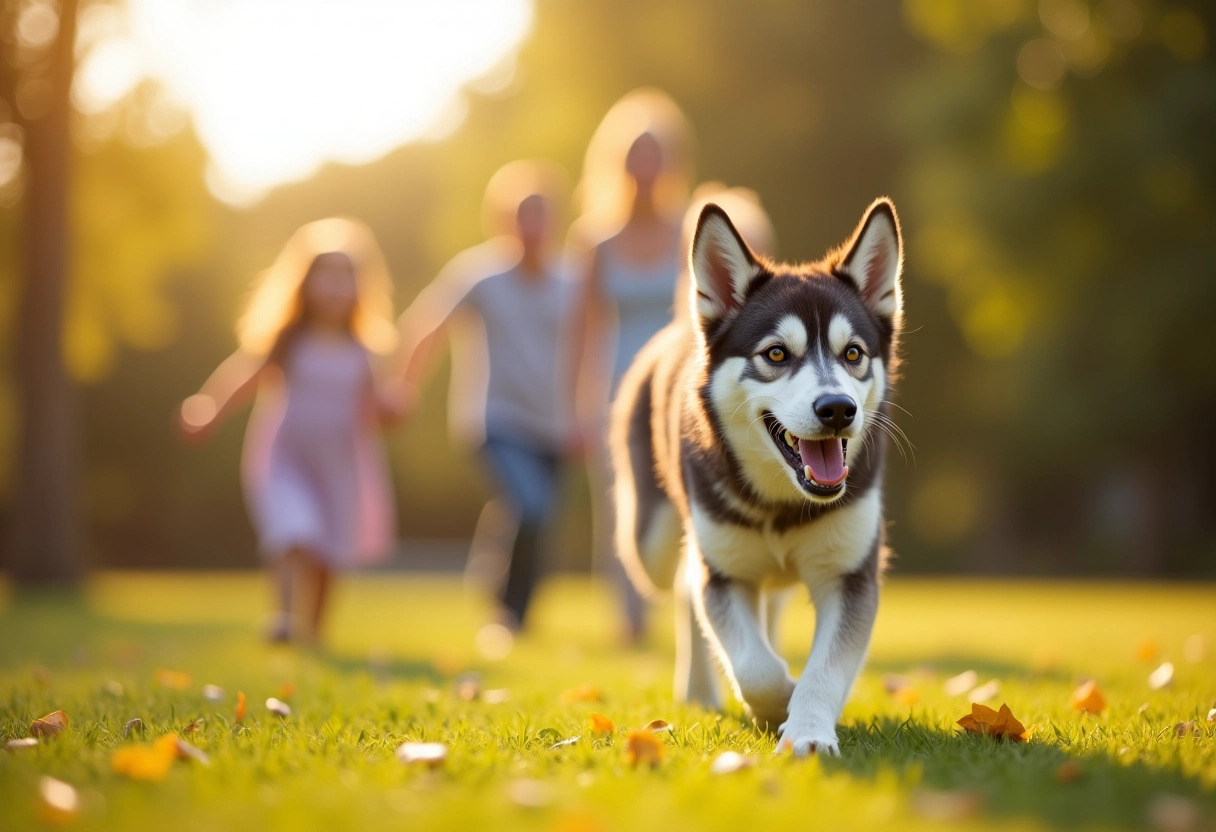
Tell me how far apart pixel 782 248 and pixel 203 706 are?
20.5 metres

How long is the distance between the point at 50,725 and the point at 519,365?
543 cm

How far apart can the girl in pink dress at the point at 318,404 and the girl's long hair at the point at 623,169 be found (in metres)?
1.90

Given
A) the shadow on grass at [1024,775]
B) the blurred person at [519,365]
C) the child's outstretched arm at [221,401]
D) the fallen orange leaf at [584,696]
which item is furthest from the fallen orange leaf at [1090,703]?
the child's outstretched arm at [221,401]

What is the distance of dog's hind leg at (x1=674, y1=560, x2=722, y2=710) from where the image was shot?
483 cm

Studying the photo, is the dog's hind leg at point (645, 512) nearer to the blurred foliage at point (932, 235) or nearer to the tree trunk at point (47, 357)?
the blurred foliage at point (932, 235)

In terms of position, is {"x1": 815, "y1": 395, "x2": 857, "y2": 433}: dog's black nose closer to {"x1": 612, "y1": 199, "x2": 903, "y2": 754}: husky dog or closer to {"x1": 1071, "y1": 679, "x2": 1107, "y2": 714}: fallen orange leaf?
{"x1": 612, "y1": 199, "x2": 903, "y2": 754}: husky dog

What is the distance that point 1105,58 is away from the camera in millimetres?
20391

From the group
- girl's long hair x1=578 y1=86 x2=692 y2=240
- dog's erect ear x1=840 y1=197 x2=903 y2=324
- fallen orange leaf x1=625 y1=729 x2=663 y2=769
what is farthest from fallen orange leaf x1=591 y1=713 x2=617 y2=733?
girl's long hair x1=578 y1=86 x2=692 y2=240

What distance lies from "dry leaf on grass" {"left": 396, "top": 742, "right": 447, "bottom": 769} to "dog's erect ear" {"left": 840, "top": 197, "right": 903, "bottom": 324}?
7.12 ft

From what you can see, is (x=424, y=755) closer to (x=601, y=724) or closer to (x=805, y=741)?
(x=601, y=724)

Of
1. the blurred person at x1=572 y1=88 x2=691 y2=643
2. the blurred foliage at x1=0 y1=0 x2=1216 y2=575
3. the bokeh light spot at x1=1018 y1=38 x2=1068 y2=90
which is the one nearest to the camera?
the blurred person at x1=572 y1=88 x2=691 y2=643

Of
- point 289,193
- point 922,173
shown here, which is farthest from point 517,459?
point 289,193

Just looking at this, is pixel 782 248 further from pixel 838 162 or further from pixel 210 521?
pixel 210 521

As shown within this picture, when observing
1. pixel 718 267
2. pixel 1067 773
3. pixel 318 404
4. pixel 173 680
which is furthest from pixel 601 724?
pixel 318 404
